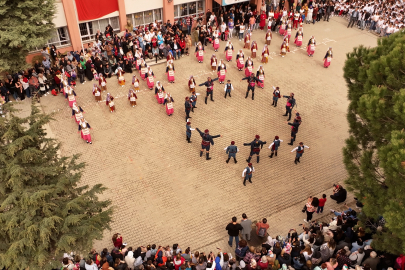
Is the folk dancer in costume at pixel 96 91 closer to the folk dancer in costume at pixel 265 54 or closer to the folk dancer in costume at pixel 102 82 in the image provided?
the folk dancer in costume at pixel 102 82

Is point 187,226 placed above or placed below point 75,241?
below

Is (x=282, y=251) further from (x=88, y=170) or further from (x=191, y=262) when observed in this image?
(x=88, y=170)

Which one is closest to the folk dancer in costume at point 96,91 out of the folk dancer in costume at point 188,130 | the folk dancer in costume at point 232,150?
→ the folk dancer in costume at point 188,130

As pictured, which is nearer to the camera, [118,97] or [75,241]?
[75,241]

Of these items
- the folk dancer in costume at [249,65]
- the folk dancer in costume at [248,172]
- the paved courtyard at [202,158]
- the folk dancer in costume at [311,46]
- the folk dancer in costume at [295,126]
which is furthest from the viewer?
the folk dancer in costume at [311,46]

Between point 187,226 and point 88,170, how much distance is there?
5.36 meters

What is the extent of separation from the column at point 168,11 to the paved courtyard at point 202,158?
15.0ft

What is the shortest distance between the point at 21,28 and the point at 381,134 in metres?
17.1

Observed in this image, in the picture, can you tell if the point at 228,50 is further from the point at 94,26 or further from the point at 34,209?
the point at 34,209

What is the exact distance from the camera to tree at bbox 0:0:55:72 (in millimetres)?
17875

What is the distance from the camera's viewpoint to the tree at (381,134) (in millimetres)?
8758

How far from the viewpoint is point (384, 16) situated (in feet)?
91.0

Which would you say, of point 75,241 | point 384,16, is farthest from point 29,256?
point 384,16

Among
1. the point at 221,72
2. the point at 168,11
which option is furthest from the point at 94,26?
the point at 221,72
